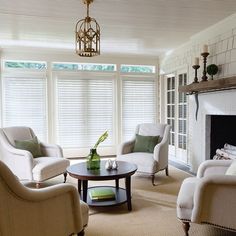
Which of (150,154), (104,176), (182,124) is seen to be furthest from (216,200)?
(182,124)

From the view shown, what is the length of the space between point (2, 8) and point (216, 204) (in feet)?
10.9

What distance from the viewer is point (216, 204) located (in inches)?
85.9

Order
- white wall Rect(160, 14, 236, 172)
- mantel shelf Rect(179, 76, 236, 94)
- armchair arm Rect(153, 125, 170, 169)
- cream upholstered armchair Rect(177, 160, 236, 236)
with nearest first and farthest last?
cream upholstered armchair Rect(177, 160, 236, 236), mantel shelf Rect(179, 76, 236, 94), white wall Rect(160, 14, 236, 172), armchair arm Rect(153, 125, 170, 169)

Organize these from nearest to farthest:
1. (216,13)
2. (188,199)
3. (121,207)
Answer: (188,199), (121,207), (216,13)

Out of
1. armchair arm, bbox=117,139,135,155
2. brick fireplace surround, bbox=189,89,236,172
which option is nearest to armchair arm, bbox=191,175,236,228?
brick fireplace surround, bbox=189,89,236,172

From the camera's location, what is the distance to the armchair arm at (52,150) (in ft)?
13.9

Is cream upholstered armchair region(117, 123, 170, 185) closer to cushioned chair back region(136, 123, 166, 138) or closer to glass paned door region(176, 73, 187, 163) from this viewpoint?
cushioned chair back region(136, 123, 166, 138)

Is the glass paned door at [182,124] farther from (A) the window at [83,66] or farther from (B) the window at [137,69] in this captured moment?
(A) the window at [83,66]

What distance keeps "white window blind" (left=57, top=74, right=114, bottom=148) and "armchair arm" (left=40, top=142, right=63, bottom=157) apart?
1.63 m

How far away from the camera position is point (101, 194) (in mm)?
3297

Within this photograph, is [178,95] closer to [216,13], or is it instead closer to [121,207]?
[216,13]

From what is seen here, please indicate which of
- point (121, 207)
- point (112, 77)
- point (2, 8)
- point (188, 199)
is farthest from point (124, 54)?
point (188, 199)

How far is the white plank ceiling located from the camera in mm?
3270

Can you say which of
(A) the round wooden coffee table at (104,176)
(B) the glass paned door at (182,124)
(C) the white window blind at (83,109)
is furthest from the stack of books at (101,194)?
(C) the white window blind at (83,109)
